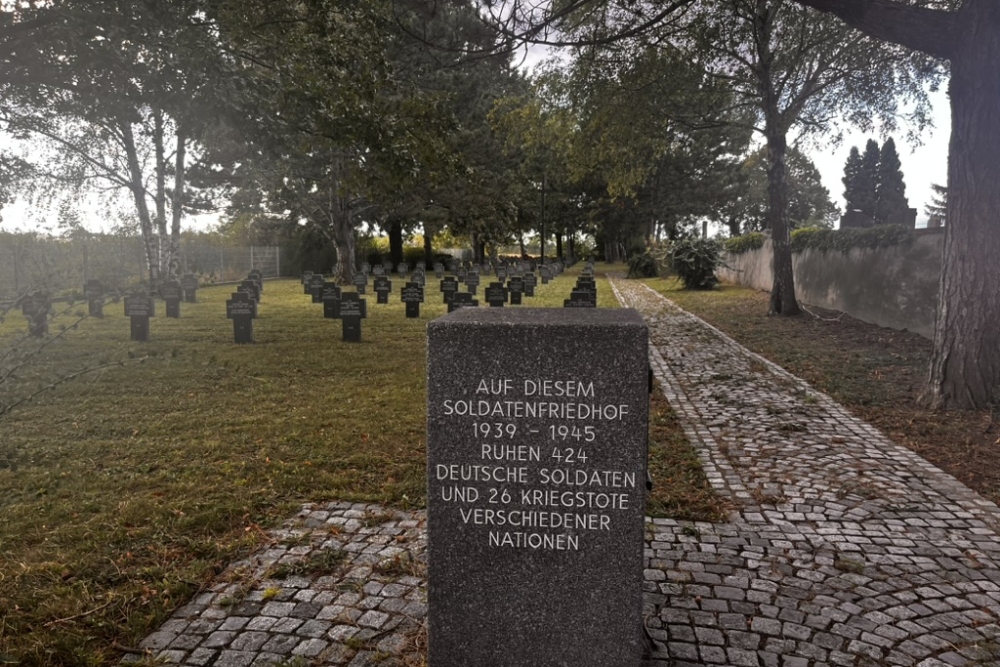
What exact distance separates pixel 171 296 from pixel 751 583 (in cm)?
1730

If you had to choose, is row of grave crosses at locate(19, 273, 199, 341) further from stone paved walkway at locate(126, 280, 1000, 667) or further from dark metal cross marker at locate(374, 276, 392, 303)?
dark metal cross marker at locate(374, 276, 392, 303)

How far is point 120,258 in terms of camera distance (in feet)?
24.2

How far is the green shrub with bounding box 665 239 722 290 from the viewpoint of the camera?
27312 mm

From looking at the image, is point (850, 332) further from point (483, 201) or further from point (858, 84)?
point (483, 201)

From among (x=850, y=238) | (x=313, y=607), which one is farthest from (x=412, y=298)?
(x=313, y=607)

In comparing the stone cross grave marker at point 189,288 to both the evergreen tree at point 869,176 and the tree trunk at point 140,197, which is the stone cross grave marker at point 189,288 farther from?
the evergreen tree at point 869,176

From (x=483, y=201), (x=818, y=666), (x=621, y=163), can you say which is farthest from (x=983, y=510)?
(x=621, y=163)

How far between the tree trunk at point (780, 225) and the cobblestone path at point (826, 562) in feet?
36.4

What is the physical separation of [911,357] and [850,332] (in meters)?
3.44

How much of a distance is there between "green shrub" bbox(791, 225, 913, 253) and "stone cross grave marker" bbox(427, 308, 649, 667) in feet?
44.1

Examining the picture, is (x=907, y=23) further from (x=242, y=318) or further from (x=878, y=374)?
(x=242, y=318)

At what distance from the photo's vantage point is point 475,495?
268 centimetres

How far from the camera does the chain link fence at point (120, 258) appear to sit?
4.14m

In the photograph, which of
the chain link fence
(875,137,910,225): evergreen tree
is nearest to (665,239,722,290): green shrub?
the chain link fence
